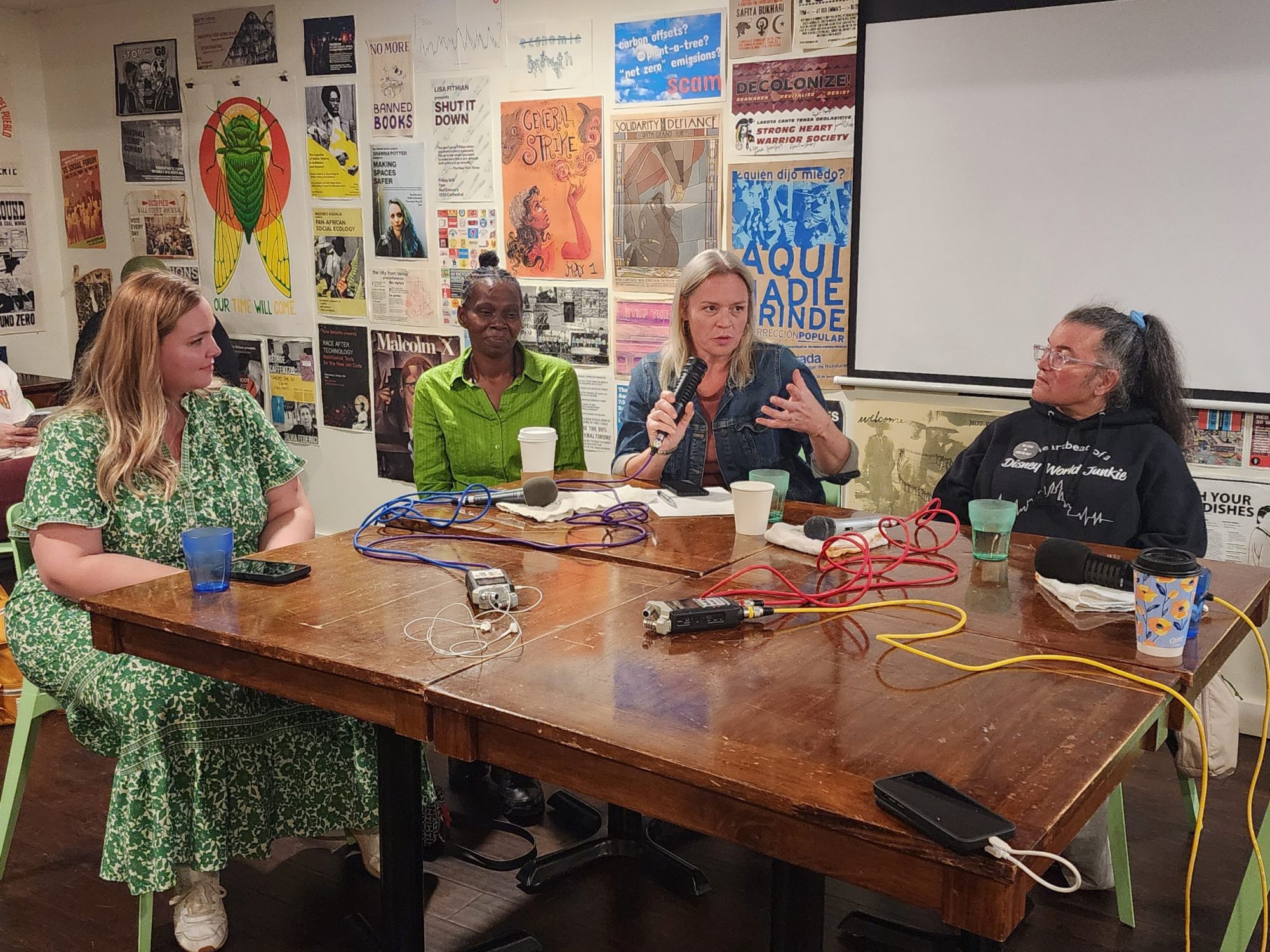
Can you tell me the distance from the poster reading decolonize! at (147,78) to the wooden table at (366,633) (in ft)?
12.9

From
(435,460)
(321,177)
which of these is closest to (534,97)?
(321,177)

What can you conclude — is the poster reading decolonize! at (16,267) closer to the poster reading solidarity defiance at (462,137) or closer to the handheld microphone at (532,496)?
the poster reading solidarity defiance at (462,137)

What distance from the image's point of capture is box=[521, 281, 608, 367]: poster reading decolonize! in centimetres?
437

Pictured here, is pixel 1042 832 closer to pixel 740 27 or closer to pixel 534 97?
pixel 740 27

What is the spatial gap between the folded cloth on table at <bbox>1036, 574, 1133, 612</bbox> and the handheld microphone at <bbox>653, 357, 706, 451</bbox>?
3.36 feet

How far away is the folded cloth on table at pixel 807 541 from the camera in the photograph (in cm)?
225

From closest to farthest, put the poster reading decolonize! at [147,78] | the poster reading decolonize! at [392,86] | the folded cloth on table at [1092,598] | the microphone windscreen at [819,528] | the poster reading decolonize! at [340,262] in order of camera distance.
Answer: the folded cloth on table at [1092,598] < the microphone windscreen at [819,528] < the poster reading decolonize! at [392,86] < the poster reading decolonize! at [340,262] < the poster reading decolonize! at [147,78]

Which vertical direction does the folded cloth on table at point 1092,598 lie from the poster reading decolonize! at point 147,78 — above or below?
below

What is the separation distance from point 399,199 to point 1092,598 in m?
3.60

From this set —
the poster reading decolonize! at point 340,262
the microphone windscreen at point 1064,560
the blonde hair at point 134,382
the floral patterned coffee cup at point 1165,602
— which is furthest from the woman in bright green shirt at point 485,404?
the floral patterned coffee cup at point 1165,602

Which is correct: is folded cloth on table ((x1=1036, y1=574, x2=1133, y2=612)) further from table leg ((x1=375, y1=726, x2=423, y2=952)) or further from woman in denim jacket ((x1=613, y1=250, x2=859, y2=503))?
table leg ((x1=375, y1=726, x2=423, y2=952))

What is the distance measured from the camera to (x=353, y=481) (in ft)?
17.2

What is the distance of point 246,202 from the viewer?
17.3 ft

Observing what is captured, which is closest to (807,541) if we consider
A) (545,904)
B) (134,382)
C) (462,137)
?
(545,904)
